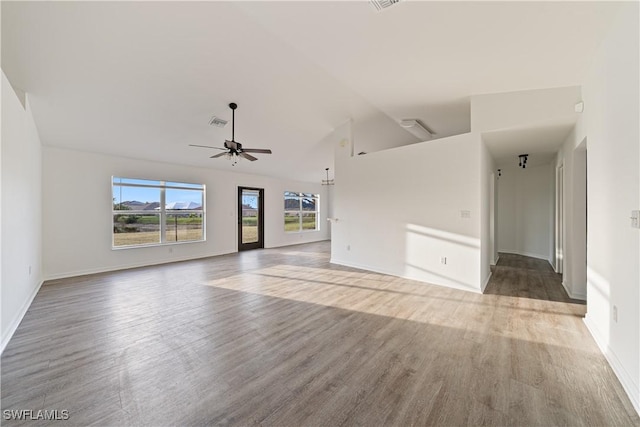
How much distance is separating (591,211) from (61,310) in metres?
6.28

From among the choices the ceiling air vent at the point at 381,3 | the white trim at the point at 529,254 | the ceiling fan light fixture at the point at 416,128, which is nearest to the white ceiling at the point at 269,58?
the ceiling air vent at the point at 381,3

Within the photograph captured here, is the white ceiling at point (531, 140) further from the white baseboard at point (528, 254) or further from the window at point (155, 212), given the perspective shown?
the window at point (155, 212)

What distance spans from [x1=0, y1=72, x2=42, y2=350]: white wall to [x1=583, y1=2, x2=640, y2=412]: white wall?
5.17 m

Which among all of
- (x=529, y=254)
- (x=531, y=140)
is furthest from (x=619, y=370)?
(x=529, y=254)

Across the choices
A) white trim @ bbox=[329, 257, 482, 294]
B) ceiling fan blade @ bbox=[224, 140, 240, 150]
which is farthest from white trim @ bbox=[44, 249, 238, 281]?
ceiling fan blade @ bbox=[224, 140, 240, 150]

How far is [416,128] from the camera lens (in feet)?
17.5

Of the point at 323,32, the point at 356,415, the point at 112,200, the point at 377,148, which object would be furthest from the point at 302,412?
the point at 377,148

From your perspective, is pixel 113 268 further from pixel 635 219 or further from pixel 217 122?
pixel 635 219

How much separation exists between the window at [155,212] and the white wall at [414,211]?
156 inches

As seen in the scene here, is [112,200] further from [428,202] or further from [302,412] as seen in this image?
[428,202]

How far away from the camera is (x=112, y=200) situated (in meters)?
5.59

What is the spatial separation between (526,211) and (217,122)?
7797 mm

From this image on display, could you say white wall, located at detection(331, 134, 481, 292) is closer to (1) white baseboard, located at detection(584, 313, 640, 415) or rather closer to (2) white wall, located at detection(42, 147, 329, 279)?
(1) white baseboard, located at detection(584, 313, 640, 415)

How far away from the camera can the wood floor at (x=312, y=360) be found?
63.4 inches
